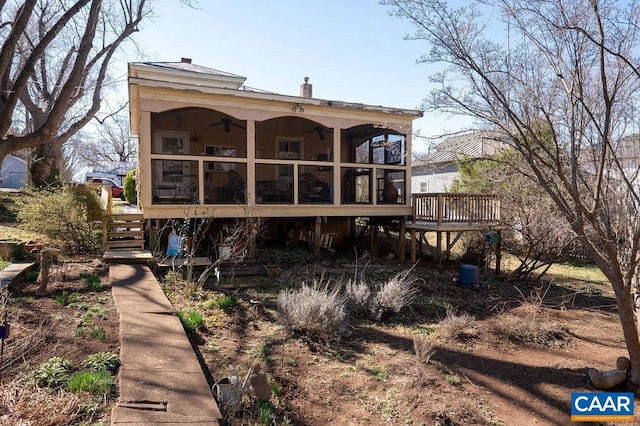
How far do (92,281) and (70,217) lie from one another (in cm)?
390

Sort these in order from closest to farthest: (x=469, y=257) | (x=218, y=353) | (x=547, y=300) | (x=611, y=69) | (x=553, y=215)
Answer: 1. (x=611, y=69)
2. (x=218, y=353)
3. (x=547, y=300)
4. (x=553, y=215)
5. (x=469, y=257)

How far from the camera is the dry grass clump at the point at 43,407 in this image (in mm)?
2557

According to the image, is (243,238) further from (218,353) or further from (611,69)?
(611,69)

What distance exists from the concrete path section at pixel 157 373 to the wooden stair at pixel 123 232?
383cm

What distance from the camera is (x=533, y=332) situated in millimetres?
5988

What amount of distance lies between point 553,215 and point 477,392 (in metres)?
6.38

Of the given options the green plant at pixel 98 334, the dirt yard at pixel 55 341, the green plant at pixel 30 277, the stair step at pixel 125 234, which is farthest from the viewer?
the stair step at pixel 125 234

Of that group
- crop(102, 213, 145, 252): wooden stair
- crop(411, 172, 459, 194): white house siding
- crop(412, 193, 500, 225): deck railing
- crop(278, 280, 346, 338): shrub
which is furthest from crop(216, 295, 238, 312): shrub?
crop(411, 172, 459, 194): white house siding

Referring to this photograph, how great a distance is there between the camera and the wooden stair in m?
9.04

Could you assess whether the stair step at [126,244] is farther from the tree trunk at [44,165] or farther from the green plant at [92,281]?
the tree trunk at [44,165]

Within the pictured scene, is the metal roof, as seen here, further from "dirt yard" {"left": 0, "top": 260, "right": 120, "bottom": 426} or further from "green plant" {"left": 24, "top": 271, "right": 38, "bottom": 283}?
"green plant" {"left": 24, "top": 271, "right": 38, "bottom": 283}

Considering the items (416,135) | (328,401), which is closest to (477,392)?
(328,401)

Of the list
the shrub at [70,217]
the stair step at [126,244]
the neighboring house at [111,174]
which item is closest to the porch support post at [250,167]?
the stair step at [126,244]

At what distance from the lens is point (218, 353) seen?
4562mm
